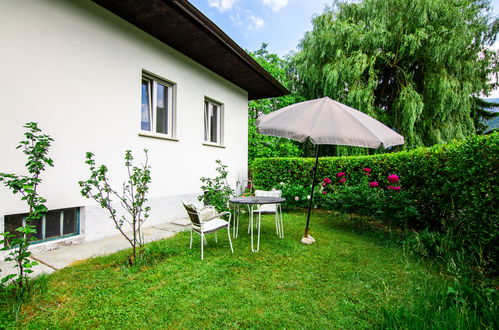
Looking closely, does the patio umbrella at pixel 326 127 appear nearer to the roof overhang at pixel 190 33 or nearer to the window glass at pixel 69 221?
the roof overhang at pixel 190 33

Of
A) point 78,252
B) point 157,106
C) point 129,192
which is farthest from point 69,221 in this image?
point 157,106

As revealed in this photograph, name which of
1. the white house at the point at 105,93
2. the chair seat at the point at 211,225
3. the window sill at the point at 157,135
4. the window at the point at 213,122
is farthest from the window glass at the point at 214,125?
the chair seat at the point at 211,225

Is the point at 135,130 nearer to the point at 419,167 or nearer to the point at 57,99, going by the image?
the point at 57,99

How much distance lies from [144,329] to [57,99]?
3724 mm

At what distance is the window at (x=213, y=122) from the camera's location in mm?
7630

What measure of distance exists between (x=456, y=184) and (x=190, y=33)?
5798 mm

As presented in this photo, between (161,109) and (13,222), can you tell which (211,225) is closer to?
(13,222)

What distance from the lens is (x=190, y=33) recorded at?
18.1 feet

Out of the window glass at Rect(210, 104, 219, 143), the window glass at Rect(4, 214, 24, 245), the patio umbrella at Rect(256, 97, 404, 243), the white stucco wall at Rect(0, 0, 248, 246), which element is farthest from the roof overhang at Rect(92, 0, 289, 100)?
the window glass at Rect(4, 214, 24, 245)

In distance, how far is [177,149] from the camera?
6.16 m

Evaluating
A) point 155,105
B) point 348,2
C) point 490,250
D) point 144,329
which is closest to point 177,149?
point 155,105

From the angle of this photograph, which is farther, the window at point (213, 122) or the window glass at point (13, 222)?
the window at point (213, 122)

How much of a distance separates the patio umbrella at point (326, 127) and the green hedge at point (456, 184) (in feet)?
2.77

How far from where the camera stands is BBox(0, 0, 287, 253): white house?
11.3 feet
